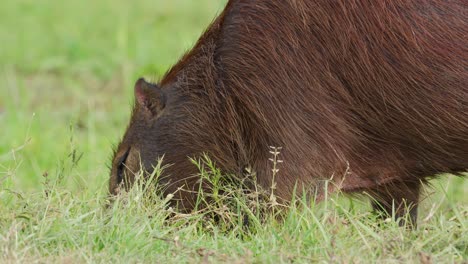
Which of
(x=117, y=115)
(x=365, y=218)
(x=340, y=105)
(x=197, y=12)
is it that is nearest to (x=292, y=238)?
(x=365, y=218)

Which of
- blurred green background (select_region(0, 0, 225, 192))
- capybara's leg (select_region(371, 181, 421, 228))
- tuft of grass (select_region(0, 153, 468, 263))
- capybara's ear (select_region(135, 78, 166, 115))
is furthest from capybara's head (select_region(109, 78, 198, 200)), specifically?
blurred green background (select_region(0, 0, 225, 192))

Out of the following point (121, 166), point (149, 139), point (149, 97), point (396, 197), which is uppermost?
point (149, 97)

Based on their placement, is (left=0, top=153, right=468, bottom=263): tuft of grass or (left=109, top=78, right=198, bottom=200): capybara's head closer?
(left=0, top=153, right=468, bottom=263): tuft of grass

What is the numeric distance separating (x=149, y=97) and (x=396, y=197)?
1.20 meters

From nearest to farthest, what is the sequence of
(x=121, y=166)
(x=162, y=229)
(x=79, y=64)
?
1. (x=162, y=229)
2. (x=121, y=166)
3. (x=79, y=64)

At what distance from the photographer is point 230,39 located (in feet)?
15.2

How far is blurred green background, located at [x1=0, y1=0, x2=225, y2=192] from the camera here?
7375 millimetres

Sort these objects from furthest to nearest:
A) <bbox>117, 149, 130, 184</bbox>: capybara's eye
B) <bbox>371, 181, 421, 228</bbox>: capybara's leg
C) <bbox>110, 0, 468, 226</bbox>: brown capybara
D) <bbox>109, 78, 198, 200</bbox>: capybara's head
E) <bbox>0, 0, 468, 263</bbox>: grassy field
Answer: <bbox>117, 149, 130, 184</bbox>: capybara's eye
<bbox>109, 78, 198, 200</bbox>: capybara's head
<bbox>371, 181, 421, 228</bbox>: capybara's leg
<bbox>110, 0, 468, 226</bbox>: brown capybara
<bbox>0, 0, 468, 263</bbox>: grassy field

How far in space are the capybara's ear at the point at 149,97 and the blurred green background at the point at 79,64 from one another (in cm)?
110

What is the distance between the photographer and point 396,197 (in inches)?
183

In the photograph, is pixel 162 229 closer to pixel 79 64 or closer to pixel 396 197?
pixel 396 197

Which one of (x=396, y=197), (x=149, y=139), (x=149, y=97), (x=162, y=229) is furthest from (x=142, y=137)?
(x=396, y=197)

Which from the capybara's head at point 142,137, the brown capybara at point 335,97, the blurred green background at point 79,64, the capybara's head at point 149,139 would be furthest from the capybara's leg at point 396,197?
the blurred green background at point 79,64

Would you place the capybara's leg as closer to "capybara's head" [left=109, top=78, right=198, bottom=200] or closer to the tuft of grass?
the tuft of grass
